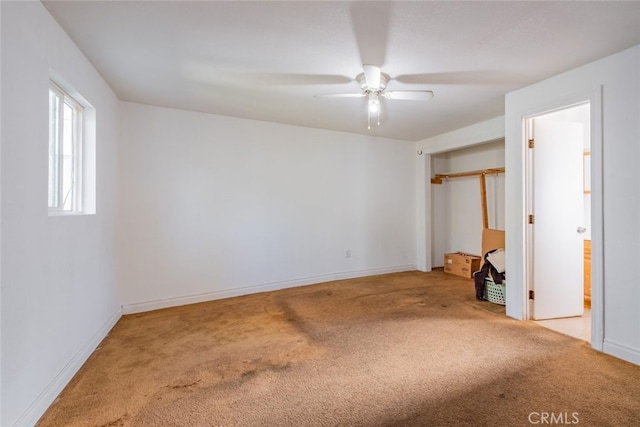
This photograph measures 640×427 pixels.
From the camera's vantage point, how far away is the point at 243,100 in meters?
3.19

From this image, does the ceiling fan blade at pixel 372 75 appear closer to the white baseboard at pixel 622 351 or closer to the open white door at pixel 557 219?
the open white door at pixel 557 219

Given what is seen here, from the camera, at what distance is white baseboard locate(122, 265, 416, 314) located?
3.32 m

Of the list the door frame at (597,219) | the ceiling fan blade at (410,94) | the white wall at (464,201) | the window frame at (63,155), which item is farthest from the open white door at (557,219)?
the window frame at (63,155)

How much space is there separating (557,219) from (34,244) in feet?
14.4

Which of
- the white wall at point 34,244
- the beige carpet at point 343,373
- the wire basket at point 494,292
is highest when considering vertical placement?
the white wall at point 34,244

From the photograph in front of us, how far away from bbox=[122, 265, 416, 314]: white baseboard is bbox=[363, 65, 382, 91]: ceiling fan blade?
116 inches

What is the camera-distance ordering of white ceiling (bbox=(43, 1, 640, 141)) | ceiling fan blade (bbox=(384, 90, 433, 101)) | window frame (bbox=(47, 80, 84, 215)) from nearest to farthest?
white ceiling (bbox=(43, 1, 640, 141)), window frame (bbox=(47, 80, 84, 215)), ceiling fan blade (bbox=(384, 90, 433, 101))

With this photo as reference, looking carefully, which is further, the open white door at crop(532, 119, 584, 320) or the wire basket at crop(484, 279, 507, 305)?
the wire basket at crop(484, 279, 507, 305)

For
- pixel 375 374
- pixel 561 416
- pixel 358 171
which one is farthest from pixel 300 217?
pixel 561 416

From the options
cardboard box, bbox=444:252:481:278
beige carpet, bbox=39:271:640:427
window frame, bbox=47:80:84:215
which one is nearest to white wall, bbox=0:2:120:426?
window frame, bbox=47:80:84:215

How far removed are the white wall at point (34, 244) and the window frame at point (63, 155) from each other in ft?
0.43

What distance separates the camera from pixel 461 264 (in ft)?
15.9

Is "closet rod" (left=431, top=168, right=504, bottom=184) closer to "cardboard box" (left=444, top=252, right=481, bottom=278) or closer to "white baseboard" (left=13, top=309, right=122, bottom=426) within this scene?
"cardboard box" (left=444, top=252, right=481, bottom=278)

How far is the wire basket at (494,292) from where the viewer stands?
342 cm
